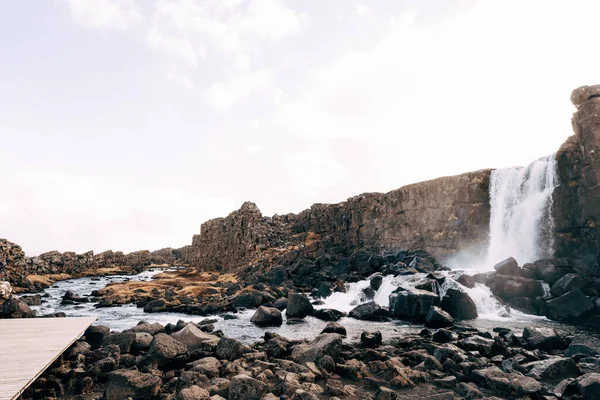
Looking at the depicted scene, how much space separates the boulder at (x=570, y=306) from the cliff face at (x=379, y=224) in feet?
81.1

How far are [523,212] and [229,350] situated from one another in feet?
130

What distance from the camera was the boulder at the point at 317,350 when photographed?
520 inches

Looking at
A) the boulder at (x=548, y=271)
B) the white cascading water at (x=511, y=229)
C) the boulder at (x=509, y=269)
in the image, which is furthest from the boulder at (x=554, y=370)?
the boulder at (x=548, y=271)

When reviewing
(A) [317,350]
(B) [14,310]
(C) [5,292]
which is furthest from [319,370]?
(C) [5,292]

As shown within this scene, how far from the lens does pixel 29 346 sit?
12758 millimetres

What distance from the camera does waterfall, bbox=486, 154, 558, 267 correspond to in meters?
37.4

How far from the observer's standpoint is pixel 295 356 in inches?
531

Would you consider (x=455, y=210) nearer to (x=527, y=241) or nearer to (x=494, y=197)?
(x=494, y=197)

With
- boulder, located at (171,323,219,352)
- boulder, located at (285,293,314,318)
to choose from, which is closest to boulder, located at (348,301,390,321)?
boulder, located at (285,293,314,318)

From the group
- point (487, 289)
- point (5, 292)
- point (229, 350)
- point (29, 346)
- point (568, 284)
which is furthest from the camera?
point (487, 289)

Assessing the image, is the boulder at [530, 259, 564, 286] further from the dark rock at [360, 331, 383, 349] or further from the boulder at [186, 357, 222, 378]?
the boulder at [186, 357, 222, 378]

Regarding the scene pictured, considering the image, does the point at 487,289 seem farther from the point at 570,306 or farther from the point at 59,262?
the point at 59,262

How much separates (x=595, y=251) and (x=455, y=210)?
771 inches

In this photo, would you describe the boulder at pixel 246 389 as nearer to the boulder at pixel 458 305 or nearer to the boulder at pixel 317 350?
the boulder at pixel 317 350
